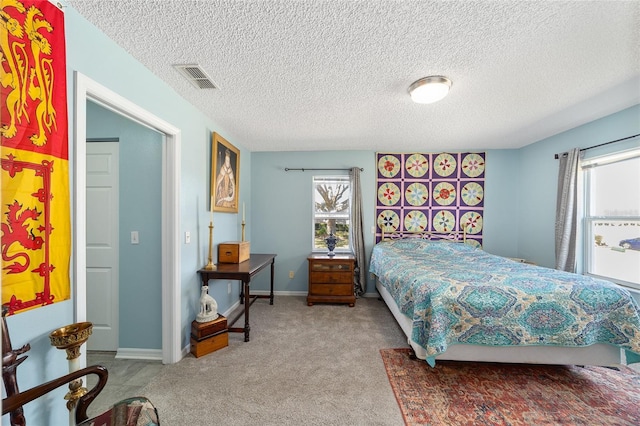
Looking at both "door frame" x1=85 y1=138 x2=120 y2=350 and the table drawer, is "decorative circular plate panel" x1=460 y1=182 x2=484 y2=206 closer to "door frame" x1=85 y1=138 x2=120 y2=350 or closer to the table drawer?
the table drawer

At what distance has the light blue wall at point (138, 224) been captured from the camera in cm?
247

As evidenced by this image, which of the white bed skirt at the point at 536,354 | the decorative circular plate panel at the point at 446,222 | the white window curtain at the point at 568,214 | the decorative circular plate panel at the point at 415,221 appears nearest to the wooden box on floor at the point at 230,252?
the white bed skirt at the point at 536,354

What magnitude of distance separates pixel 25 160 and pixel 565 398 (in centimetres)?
351

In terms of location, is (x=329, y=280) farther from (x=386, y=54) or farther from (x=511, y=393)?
(x=386, y=54)

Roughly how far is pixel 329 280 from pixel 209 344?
1731 mm

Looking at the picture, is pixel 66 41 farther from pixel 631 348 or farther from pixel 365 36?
pixel 631 348

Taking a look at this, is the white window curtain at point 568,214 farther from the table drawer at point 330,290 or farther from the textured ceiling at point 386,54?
the table drawer at point 330,290

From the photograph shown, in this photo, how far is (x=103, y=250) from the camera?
8.40 feet

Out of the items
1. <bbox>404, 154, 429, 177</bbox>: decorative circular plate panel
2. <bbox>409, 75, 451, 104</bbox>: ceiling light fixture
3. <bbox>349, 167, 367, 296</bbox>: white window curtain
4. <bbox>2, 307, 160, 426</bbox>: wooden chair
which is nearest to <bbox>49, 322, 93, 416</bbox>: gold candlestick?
<bbox>2, 307, 160, 426</bbox>: wooden chair

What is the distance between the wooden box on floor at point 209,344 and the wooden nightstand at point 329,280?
1393 millimetres

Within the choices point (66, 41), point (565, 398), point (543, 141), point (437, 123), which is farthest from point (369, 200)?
point (66, 41)

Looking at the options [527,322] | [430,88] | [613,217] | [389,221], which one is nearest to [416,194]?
[389,221]

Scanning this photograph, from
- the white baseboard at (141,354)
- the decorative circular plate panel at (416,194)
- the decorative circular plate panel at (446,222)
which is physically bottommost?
the white baseboard at (141,354)

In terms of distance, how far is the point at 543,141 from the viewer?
377cm
